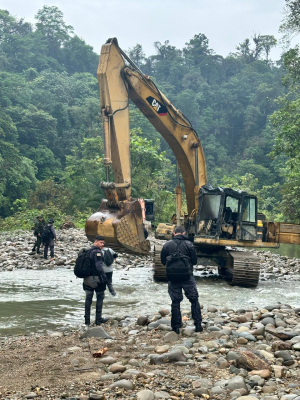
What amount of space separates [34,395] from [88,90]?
64925 mm

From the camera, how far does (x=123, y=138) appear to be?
12422 mm

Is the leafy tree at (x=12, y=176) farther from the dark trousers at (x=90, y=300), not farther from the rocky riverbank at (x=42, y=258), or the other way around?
the dark trousers at (x=90, y=300)

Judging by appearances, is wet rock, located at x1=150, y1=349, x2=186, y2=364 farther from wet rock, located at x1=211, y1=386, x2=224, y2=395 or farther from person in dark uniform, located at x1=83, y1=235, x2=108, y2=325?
person in dark uniform, located at x1=83, y1=235, x2=108, y2=325

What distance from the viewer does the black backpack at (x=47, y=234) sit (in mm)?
17188

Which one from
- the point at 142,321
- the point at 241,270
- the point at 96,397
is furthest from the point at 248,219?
the point at 96,397

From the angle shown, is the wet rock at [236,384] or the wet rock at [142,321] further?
the wet rock at [142,321]

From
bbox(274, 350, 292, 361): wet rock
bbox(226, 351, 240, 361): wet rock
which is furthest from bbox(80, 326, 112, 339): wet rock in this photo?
bbox(274, 350, 292, 361): wet rock

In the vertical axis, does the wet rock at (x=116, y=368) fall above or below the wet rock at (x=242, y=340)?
below

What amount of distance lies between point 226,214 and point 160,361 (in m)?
7.77

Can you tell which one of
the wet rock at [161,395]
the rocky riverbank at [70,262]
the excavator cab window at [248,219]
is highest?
the excavator cab window at [248,219]

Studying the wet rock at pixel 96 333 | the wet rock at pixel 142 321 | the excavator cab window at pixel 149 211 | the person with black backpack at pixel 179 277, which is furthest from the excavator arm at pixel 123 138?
the wet rock at pixel 96 333

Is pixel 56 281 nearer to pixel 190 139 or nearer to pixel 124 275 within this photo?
pixel 124 275

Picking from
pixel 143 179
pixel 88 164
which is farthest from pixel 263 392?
pixel 88 164

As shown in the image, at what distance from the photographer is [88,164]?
42.0m
